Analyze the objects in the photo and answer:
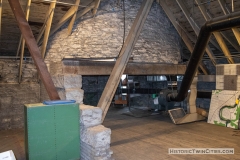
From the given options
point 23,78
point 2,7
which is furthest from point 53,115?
point 23,78

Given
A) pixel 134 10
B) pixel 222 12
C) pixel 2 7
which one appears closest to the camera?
pixel 2 7

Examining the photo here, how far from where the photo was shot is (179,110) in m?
7.57

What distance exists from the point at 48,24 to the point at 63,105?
9.38 ft

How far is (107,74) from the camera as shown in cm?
577

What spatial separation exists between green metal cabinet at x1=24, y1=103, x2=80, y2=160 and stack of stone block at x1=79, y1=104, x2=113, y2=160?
11cm

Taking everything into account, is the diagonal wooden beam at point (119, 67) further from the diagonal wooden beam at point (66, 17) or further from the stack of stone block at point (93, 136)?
the diagonal wooden beam at point (66, 17)

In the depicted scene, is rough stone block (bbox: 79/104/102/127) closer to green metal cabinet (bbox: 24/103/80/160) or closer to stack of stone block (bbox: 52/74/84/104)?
green metal cabinet (bbox: 24/103/80/160)

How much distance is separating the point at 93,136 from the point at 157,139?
228 cm

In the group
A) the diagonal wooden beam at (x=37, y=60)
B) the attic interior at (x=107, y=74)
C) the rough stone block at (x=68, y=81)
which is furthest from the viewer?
the rough stone block at (x=68, y=81)

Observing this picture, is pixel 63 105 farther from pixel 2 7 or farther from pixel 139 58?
pixel 139 58

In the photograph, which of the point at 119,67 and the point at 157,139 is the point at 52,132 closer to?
the point at 119,67

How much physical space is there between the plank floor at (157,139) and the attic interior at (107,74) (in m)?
0.03

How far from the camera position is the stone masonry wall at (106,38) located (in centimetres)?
679

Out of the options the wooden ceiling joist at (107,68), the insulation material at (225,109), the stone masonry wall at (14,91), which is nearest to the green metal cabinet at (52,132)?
the wooden ceiling joist at (107,68)
